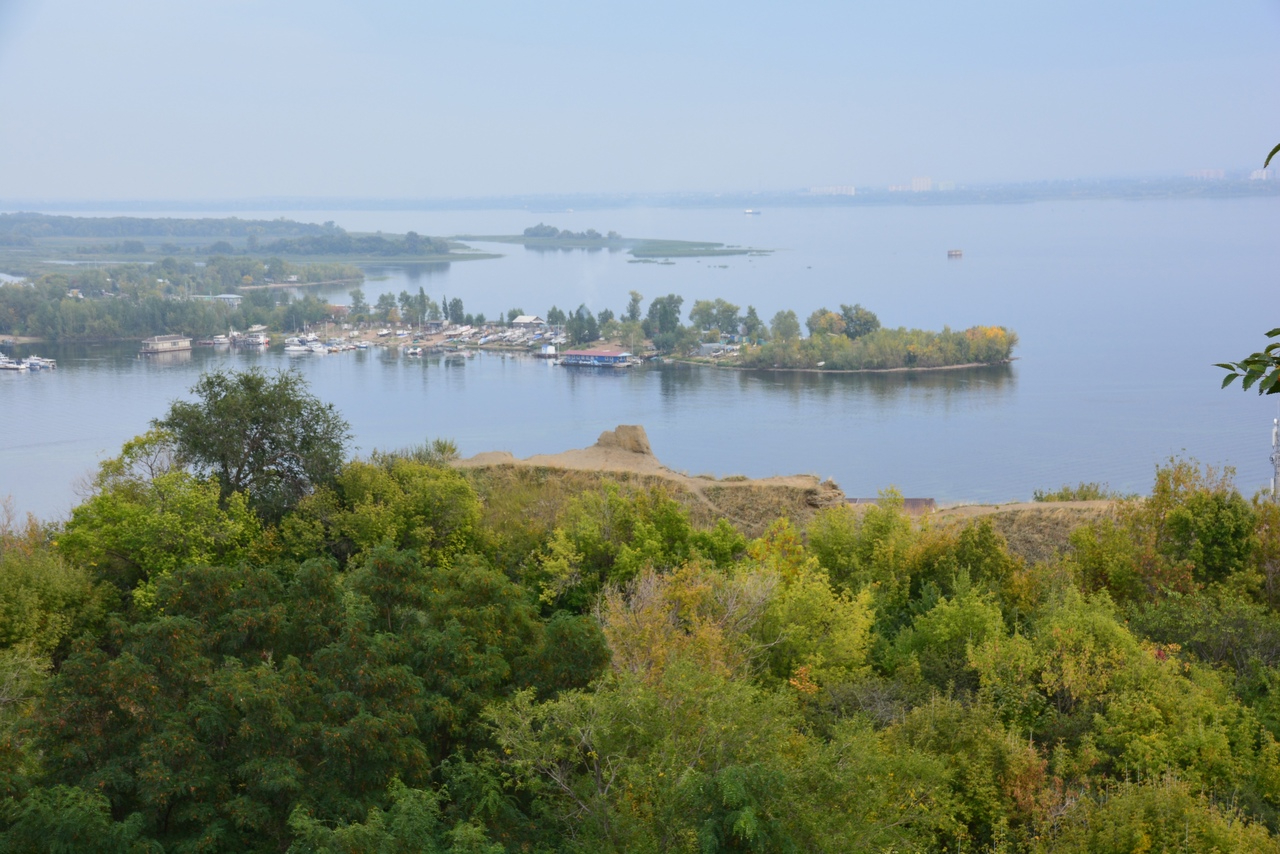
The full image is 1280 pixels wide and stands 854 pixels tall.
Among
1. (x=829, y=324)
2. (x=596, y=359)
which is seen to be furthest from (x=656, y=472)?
(x=829, y=324)

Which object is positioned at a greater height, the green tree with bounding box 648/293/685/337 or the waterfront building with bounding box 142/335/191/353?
the green tree with bounding box 648/293/685/337

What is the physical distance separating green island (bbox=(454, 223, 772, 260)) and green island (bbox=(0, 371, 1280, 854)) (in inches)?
5437

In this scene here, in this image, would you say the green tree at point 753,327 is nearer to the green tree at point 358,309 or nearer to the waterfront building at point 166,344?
the green tree at point 358,309

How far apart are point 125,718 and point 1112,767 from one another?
1092 centimetres

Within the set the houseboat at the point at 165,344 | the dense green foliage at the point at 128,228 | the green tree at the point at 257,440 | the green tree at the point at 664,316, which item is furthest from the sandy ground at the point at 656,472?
the dense green foliage at the point at 128,228

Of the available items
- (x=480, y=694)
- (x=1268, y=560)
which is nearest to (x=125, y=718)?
(x=480, y=694)

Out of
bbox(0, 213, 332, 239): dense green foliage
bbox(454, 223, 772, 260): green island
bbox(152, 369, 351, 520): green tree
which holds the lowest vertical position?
bbox(152, 369, 351, 520): green tree

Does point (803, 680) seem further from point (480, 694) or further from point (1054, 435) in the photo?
point (1054, 435)

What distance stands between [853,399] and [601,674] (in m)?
62.9

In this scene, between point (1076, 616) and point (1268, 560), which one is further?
point (1268, 560)

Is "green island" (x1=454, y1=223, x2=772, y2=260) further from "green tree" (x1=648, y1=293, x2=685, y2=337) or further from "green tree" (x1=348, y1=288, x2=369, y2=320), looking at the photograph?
"green tree" (x1=648, y1=293, x2=685, y2=337)

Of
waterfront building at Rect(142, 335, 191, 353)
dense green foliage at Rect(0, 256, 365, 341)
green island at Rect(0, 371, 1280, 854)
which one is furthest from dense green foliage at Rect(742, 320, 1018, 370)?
green island at Rect(0, 371, 1280, 854)

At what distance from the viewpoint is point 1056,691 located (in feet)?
47.1

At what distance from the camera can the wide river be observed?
59812 mm
